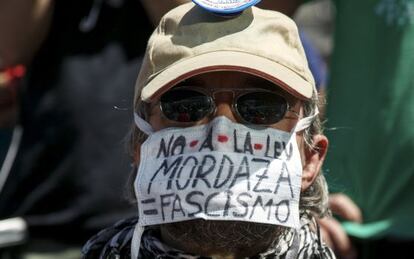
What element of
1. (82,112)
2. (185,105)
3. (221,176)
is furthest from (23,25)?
(221,176)

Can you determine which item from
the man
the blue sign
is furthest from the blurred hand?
the blue sign

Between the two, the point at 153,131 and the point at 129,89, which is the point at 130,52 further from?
the point at 153,131

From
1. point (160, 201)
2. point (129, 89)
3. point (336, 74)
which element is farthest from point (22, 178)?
point (160, 201)

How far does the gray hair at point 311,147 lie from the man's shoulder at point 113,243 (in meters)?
0.12

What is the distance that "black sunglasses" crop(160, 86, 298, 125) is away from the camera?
273cm

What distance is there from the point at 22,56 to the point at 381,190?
43.9 inches

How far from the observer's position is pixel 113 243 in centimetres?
293

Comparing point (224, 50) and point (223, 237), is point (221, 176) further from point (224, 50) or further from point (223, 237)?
point (224, 50)

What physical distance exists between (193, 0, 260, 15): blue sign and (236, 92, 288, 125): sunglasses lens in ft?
0.58

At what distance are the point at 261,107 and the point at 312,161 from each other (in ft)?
0.73

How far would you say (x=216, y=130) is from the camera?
8.86 ft

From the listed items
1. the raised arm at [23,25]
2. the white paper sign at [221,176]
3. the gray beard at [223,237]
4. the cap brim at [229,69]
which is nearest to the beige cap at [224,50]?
the cap brim at [229,69]

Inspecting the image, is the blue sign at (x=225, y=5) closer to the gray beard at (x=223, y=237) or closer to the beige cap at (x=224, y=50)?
the beige cap at (x=224, y=50)

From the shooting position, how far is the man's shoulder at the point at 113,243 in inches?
114
